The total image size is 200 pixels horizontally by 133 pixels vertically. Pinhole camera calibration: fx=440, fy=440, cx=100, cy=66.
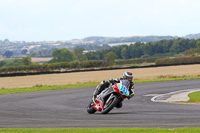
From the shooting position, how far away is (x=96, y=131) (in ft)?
36.2

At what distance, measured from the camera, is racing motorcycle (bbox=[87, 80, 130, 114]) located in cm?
1612

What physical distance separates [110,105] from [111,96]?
1.10 feet

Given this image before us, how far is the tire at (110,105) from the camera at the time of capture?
1612 centimetres

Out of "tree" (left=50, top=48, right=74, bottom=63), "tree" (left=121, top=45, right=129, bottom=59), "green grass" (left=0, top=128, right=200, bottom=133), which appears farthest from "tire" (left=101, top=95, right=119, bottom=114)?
"tree" (left=121, top=45, right=129, bottom=59)

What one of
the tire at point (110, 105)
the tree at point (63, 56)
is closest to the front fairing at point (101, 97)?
the tire at point (110, 105)

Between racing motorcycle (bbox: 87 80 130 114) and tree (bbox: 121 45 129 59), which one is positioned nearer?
racing motorcycle (bbox: 87 80 130 114)

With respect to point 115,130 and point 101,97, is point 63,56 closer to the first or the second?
point 101,97

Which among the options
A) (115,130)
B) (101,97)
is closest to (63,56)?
(101,97)

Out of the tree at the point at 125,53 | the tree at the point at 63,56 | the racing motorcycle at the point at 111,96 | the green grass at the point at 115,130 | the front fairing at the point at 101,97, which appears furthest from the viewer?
the tree at the point at 125,53

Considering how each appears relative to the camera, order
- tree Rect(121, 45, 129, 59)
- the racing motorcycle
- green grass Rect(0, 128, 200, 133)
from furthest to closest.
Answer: tree Rect(121, 45, 129, 59) → the racing motorcycle → green grass Rect(0, 128, 200, 133)

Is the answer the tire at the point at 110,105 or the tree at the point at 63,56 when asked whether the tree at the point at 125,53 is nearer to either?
the tree at the point at 63,56

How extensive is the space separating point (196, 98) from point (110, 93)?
9091 mm

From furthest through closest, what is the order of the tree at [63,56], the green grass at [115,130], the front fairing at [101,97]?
the tree at [63,56] < the front fairing at [101,97] < the green grass at [115,130]

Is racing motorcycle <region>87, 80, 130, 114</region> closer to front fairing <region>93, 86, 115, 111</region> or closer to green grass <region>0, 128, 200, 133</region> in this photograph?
front fairing <region>93, 86, 115, 111</region>
